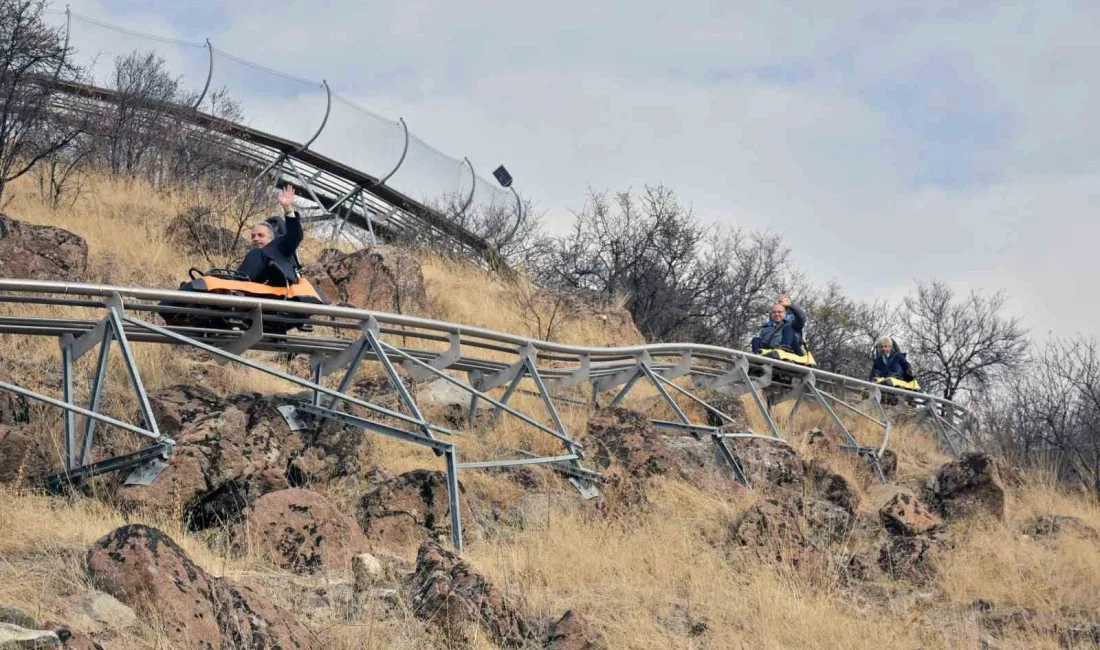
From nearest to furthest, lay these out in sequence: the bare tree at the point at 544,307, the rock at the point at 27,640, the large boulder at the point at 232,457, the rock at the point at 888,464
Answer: the rock at the point at 27,640, the large boulder at the point at 232,457, the rock at the point at 888,464, the bare tree at the point at 544,307

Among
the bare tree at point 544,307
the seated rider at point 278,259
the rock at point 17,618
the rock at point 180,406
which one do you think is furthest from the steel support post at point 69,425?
the bare tree at point 544,307

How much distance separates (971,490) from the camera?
14.7 m

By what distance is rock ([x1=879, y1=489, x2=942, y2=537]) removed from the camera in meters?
13.2

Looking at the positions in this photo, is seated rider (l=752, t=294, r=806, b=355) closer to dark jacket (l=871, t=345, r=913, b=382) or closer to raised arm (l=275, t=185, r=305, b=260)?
dark jacket (l=871, t=345, r=913, b=382)

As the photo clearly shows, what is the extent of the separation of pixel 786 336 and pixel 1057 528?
230 inches

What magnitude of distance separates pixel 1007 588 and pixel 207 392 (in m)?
7.39

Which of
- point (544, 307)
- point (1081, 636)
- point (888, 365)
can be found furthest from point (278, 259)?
point (888, 365)

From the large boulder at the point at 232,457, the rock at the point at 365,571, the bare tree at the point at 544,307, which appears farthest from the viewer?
the bare tree at the point at 544,307

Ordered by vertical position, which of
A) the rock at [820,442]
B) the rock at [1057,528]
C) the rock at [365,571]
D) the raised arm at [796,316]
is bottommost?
the rock at [365,571]

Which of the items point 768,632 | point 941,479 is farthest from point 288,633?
point 941,479

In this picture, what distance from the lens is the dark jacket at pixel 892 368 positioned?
73.9ft

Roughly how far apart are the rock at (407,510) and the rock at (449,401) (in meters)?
3.33

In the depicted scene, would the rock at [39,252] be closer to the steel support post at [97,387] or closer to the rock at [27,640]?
the steel support post at [97,387]

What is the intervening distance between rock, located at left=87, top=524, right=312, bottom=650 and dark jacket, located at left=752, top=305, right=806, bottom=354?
43.5 feet
